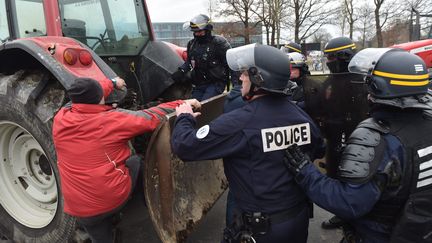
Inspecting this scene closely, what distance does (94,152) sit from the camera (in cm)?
228

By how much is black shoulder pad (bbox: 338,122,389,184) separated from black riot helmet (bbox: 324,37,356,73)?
224 centimetres

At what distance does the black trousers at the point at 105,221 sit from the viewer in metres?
2.45

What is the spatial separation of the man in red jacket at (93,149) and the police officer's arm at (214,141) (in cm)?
53

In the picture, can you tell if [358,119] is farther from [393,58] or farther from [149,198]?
[149,198]

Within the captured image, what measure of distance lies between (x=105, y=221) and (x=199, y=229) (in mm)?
1170

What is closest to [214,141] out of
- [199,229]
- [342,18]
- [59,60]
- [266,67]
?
[266,67]

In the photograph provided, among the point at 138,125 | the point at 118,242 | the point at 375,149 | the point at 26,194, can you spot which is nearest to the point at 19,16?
the point at 26,194

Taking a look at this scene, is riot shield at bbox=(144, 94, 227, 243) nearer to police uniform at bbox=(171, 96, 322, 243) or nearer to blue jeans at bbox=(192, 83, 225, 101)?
police uniform at bbox=(171, 96, 322, 243)

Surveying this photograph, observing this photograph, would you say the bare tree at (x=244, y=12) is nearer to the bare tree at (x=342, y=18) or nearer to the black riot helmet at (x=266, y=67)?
the bare tree at (x=342, y=18)

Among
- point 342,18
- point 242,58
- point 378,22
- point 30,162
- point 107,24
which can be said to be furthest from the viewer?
point 342,18

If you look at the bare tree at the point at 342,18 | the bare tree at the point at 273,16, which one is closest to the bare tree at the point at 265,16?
the bare tree at the point at 273,16

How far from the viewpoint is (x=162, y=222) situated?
238cm

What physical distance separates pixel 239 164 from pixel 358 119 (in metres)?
1.30

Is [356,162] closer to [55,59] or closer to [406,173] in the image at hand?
[406,173]
